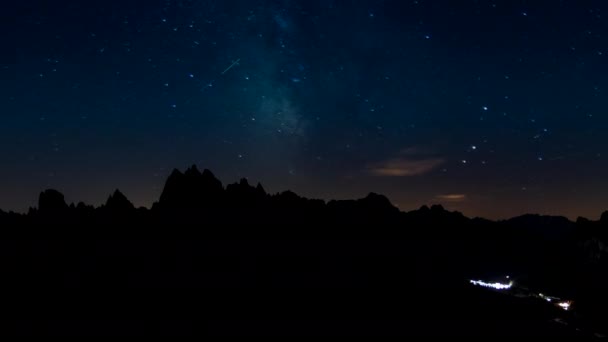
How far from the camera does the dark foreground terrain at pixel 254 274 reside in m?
24.2

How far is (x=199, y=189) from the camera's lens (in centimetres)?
5697

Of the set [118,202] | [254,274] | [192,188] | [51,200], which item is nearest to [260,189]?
[192,188]

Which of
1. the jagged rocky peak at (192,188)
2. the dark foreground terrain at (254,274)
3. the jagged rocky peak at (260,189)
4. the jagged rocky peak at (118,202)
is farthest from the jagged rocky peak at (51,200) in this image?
the jagged rocky peak at (260,189)

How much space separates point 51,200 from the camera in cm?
5762

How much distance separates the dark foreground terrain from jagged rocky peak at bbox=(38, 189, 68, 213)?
25cm

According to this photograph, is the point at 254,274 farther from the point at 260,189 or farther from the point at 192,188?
the point at 260,189

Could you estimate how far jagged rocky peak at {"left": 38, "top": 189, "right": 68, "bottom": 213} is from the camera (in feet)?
184

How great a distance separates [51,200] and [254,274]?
3936 centimetres

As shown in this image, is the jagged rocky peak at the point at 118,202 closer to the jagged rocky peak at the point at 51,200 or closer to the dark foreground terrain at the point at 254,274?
the dark foreground terrain at the point at 254,274

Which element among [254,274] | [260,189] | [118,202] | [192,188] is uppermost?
[260,189]

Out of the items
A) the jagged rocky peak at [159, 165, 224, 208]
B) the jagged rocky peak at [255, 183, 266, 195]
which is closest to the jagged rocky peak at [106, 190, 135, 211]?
the jagged rocky peak at [159, 165, 224, 208]

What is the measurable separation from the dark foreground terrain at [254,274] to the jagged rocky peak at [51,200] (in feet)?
0.81

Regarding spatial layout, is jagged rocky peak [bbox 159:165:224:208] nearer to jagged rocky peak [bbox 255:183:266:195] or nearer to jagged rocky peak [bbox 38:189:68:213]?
jagged rocky peak [bbox 255:183:266:195]

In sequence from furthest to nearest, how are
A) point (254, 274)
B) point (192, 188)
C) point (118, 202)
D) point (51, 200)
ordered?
point (51, 200), point (192, 188), point (118, 202), point (254, 274)
